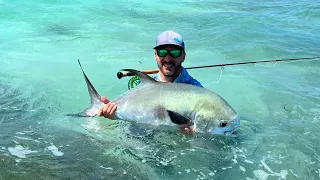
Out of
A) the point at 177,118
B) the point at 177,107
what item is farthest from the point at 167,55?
the point at 177,118

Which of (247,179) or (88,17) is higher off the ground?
(88,17)

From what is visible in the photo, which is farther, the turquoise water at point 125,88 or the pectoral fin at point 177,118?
the turquoise water at point 125,88

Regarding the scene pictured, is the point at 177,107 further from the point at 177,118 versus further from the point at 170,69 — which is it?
the point at 170,69

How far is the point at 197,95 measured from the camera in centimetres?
343

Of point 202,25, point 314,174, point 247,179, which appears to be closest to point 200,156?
point 247,179

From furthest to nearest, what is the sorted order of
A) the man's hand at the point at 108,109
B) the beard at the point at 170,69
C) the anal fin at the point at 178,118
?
the beard at the point at 170,69
the man's hand at the point at 108,109
the anal fin at the point at 178,118

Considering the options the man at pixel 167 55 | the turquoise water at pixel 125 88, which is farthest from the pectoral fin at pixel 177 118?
the turquoise water at pixel 125 88

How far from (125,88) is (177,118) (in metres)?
3.25

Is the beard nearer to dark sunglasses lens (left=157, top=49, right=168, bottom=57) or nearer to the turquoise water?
dark sunglasses lens (left=157, top=49, right=168, bottom=57)

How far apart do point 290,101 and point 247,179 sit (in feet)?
9.01

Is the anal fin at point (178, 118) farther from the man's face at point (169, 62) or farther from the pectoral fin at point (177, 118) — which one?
the man's face at point (169, 62)

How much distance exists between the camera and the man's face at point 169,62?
371 centimetres

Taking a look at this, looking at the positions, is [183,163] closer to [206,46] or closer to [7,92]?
[7,92]

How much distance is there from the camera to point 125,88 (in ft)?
21.4
